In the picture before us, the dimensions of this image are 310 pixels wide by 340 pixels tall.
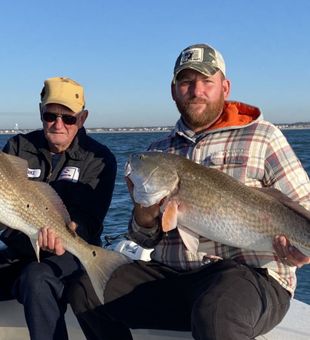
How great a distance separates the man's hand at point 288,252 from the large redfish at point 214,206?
0.10 ft

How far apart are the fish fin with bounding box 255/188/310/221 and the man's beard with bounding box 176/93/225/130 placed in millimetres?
778

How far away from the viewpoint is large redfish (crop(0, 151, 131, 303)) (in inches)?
163

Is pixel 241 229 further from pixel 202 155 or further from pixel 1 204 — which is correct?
pixel 1 204

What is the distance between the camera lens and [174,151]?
14.2 ft

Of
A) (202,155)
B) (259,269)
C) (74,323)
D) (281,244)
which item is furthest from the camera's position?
(74,323)

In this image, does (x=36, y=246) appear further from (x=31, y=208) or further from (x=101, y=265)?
(x=101, y=265)

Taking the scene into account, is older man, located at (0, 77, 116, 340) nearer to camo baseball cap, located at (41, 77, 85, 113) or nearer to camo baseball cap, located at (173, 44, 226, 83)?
camo baseball cap, located at (41, 77, 85, 113)

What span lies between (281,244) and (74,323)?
1908 mm

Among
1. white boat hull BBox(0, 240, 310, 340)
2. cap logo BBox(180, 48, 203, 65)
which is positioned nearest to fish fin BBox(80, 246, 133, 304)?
white boat hull BBox(0, 240, 310, 340)

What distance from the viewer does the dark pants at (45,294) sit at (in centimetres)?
387

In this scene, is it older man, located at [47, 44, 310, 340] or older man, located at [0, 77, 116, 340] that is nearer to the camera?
older man, located at [47, 44, 310, 340]

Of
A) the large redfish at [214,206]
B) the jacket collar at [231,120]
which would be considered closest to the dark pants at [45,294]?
the large redfish at [214,206]

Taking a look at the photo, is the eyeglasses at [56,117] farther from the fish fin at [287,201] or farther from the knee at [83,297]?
the fish fin at [287,201]

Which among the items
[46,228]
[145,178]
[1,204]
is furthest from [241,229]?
[1,204]
